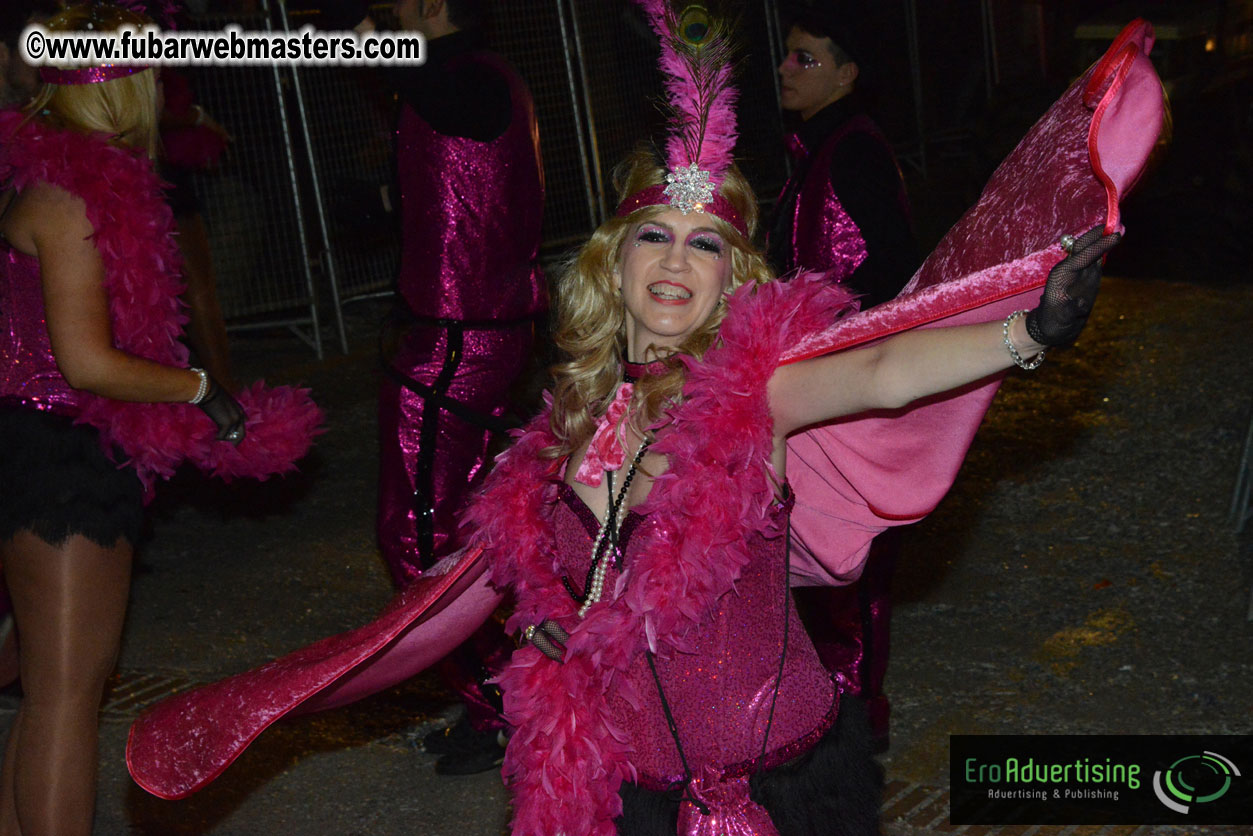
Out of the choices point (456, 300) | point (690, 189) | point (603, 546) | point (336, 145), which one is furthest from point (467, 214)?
point (336, 145)

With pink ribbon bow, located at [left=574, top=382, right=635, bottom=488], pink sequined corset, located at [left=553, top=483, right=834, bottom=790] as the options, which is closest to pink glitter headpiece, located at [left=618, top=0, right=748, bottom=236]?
pink ribbon bow, located at [left=574, top=382, right=635, bottom=488]

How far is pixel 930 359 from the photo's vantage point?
6.25 ft

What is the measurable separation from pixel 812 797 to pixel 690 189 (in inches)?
42.3

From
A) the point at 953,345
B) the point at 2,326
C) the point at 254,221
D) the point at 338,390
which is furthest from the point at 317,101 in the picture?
the point at 953,345

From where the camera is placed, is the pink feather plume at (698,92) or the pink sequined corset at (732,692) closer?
the pink sequined corset at (732,692)

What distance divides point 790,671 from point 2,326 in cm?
194

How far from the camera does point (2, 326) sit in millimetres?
3041

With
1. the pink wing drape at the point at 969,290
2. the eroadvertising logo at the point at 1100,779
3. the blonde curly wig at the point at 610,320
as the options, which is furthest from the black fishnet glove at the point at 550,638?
the eroadvertising logo at the point at 1100,779

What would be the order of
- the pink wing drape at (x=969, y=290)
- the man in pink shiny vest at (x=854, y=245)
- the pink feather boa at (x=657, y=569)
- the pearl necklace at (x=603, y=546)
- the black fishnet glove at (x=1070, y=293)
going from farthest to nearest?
the man in pink shiny vest at (x=854, y=245)
the pearl necklace at (x=603, y=546)
the pink feather boa at (x=657, y=569)
the pink wing drape at (x=969, y=290)
the black fishnet glove at (x=1070, y=293)

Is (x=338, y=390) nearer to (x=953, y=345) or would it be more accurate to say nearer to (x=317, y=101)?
(x=317, y=101)

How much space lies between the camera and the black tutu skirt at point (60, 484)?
2.92 m

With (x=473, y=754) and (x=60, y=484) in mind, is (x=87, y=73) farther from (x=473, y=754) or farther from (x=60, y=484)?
(x=473, y=754)

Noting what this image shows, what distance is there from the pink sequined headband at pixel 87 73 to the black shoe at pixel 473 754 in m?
2.03

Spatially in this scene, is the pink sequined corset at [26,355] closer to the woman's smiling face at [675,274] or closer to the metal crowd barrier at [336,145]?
the woman's smiling face at [675,274]
